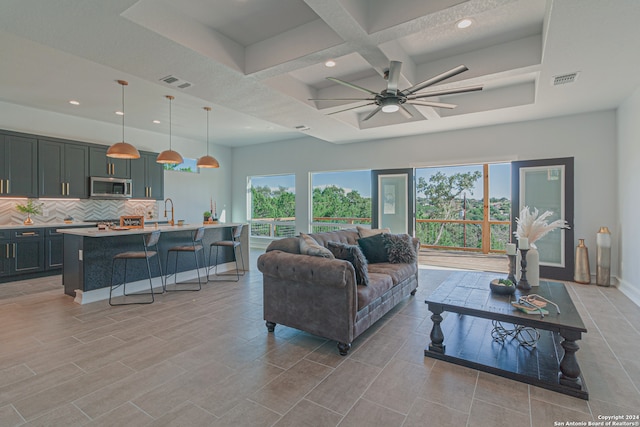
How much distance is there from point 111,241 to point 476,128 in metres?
6.69

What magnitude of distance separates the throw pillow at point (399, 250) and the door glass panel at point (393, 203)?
8.68 ft

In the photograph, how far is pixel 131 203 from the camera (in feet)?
23.8

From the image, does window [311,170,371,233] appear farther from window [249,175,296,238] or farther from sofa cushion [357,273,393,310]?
sofa cushion [357,273,393,310]

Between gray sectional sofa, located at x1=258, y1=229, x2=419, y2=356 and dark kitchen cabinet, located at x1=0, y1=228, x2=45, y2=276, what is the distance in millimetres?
4968

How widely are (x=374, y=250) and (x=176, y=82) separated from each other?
338cm

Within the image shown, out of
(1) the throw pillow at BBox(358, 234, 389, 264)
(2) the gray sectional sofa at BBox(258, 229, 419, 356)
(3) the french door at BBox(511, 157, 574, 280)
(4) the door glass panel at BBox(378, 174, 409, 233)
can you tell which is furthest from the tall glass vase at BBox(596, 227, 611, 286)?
(2) the gray sectional sofa at BBox(258, 229, 419, 356)

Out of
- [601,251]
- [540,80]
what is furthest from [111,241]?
[601,251]

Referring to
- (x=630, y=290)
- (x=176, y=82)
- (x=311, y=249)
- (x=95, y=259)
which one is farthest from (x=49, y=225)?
(x=630, y=290)

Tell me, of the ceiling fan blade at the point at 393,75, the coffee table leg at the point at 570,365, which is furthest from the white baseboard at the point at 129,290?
the coffee table leg at the point at 570,365

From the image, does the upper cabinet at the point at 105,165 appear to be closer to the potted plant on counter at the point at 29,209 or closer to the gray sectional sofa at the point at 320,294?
the potted plant on counter at the point at 29,209

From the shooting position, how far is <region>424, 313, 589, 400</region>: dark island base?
2.29 metres

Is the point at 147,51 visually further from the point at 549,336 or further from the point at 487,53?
the point at 549,336

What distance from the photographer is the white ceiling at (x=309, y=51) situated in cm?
259

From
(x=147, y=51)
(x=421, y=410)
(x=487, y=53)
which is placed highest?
(x=487, y=53)
